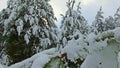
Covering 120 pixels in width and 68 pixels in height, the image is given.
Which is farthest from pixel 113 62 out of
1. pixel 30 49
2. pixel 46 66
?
pixel 30 49

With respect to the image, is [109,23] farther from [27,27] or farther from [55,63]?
[55,63]

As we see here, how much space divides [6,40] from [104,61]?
9.97m

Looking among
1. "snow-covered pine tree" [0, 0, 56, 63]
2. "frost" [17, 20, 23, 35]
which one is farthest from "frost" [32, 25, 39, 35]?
"frost" [17, 20, 23, 35]

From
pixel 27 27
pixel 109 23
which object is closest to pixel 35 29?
pixel 27 27

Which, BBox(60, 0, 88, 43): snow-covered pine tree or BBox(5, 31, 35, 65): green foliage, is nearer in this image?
BBox(5, 31, 35, 65): green foliage

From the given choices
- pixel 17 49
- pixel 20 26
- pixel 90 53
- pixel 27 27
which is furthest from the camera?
pixel 27 27

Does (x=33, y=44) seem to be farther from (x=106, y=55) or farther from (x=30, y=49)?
(x=106, y=55)

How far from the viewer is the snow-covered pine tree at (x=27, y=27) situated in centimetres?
1034

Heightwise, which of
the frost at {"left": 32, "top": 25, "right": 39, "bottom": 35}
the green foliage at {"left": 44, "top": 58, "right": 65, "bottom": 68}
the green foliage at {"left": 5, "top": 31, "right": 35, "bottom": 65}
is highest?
the green foliage at {"left": 44, "top": 58, "right": 65, "bottom": 68}

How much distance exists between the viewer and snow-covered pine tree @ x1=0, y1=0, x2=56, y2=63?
10.3 m

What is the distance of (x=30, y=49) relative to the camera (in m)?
10.4

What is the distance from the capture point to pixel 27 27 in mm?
10906

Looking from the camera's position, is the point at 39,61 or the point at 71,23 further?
the point at 71,23

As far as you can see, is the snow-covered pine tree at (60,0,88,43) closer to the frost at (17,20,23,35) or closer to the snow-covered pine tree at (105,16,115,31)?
the frost at (17,20,23,35)
